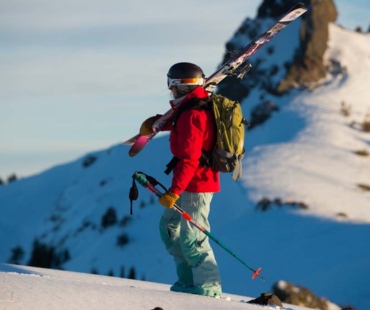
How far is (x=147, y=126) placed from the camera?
34.5ft

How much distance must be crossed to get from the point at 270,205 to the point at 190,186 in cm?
2152

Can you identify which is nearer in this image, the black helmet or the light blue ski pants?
the light blue ski pants

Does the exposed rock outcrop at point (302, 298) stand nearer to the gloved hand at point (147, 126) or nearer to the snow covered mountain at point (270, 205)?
the snow covered mountain at point (270, 205)

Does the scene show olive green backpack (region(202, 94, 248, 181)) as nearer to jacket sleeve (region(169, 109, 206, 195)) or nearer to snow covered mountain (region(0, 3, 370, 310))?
jacket sleeve (region(169, 109, 206, 195))

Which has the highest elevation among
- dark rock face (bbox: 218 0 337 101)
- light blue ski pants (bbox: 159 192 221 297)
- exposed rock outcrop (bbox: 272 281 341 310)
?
dark rock face (bbox: 218 0 337 101)

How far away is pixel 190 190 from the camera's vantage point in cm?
982

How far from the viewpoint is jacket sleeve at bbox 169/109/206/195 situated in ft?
31.4

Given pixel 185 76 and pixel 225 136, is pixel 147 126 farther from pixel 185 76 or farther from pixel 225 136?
pixel 225 136

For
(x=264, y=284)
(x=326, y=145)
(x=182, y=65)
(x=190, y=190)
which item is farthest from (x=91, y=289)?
(x=326, y=145)

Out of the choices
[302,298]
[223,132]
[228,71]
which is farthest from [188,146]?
[302,298]

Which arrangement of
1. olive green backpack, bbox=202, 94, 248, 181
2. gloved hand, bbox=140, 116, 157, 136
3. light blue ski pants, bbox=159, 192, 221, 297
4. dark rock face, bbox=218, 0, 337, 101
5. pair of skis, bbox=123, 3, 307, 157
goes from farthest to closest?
1. dark rock face, bbox=218, 0, 337, 101
2. gloved hand, bbox=140, 116, 157, 136
3. pair of skis, bbox=123, 3, 307, 157
4. light blue ski pants, bbox=159, 192, 221, 297
5. olive green backpack, bbox=202, 94, 248, 181

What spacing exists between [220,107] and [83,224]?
93.2 feet

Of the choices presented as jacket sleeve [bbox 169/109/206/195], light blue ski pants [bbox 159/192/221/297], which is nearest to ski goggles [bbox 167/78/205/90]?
jacket sleeve [bbox 169/109/206/195]

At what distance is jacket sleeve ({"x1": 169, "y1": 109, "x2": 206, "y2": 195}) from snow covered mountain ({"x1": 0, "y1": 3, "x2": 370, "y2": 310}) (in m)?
13.6
